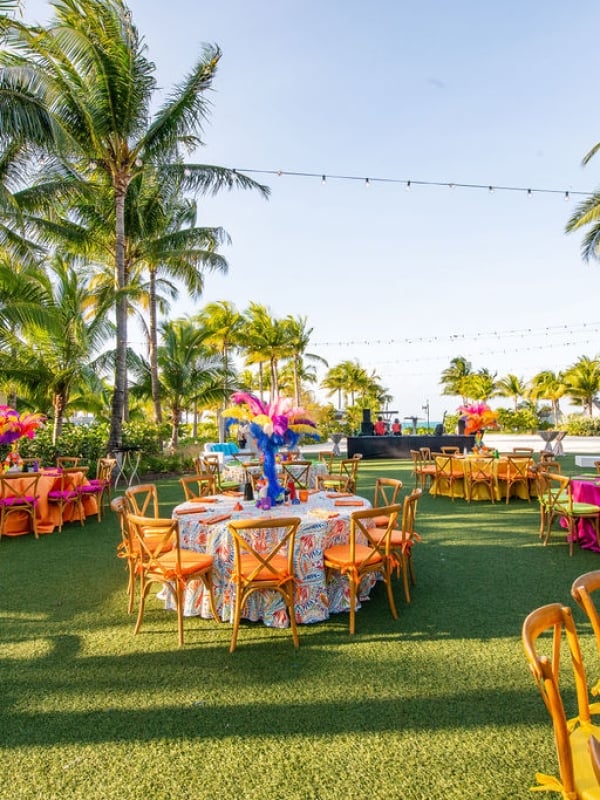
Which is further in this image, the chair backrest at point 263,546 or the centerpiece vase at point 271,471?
the centerpiece vase at point 271,471

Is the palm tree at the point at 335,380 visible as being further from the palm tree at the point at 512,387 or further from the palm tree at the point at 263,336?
the palm tree at the point at 263,336

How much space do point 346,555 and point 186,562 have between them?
1.19 metres

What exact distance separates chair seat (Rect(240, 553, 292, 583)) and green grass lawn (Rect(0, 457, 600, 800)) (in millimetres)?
452

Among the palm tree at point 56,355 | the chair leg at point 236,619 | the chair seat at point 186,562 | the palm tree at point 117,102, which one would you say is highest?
the palm tree at point 117,102

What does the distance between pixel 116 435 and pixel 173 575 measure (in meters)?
8.45

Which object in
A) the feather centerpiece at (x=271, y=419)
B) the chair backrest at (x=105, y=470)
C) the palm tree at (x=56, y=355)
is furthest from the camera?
the palm tree at (x=56, y=355)

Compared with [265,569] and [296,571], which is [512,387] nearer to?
[296,571]

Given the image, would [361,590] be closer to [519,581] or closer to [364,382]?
[519,581]

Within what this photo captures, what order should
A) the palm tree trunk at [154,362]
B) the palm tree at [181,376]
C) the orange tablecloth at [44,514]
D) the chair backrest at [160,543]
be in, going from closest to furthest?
the chair backrest at [160,543]
the orange tablecloth at [44,514]
the palm tree trunk at [154,362]
the palm tree at [181,376]

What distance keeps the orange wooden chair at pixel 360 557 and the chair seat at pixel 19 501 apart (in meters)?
4.72

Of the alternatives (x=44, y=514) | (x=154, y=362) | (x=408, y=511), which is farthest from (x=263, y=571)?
(x=154, y=362)

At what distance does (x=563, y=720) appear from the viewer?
142 centimetres

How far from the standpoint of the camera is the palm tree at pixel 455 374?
46969mm

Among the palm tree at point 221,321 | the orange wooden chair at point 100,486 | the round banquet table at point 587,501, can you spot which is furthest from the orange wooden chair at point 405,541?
the palm tree at point 221,321
